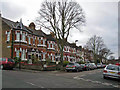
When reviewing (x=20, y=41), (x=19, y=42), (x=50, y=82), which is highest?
(x=20, y=41)

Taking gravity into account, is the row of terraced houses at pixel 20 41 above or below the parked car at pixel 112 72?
above

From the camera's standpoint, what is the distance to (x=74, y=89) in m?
8.12

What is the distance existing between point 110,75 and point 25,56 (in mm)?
19774

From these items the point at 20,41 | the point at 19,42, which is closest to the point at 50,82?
the point at 19,42

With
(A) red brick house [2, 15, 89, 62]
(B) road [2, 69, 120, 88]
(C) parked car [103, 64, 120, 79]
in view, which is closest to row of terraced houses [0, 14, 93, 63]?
(A) red brick house [2, 15, 89, 62]

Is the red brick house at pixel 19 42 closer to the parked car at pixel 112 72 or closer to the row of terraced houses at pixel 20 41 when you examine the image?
the row of terraced houses at pixel 20 41

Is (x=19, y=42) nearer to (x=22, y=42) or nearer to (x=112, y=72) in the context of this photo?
(x=22, y=42)

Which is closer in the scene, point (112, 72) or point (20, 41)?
point (112, 72)

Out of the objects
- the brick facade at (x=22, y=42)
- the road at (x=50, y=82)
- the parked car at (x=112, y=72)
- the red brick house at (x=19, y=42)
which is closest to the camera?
the road at (x=50, y=82)

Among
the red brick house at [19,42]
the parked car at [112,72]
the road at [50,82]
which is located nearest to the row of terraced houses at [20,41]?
the red brick house at [19,42]

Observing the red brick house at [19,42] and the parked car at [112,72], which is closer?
the parked car at [112,72]

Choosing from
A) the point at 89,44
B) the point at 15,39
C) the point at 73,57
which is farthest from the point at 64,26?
the point at 89,44

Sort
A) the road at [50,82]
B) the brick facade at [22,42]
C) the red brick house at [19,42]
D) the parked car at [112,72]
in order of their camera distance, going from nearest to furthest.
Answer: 1. the road at [50,82]
2. the parked car at [112,72]
3. the red brick house at [19,42]
4. the brick facade at [22,42]

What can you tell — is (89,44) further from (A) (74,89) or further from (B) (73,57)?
(A) (74,89)
